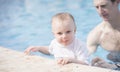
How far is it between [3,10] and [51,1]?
1328 millimetres

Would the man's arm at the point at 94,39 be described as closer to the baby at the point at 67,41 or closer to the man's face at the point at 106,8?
the man's face at the point at 106,8

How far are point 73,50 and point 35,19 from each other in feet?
16.0

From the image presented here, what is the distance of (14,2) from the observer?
10.6 metres

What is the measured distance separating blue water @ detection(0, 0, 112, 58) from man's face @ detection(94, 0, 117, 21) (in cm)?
280

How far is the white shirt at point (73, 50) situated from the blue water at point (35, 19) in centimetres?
318

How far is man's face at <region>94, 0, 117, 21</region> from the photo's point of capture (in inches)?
201

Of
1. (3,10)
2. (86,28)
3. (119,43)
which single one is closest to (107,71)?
(119,43)

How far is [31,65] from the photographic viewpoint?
13.3 feet

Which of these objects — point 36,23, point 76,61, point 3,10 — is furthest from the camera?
point 3,10

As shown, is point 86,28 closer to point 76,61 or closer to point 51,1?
point 51,1

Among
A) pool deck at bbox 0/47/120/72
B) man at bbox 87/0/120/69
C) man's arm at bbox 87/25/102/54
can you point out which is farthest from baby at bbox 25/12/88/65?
man's arm at bbox 87/25/102/54

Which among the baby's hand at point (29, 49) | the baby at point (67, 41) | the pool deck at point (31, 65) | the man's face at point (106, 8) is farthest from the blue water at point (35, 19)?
the pool deck at point (31, 65)

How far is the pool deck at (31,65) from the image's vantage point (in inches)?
153

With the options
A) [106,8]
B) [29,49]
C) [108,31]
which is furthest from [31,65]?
[108,31]
